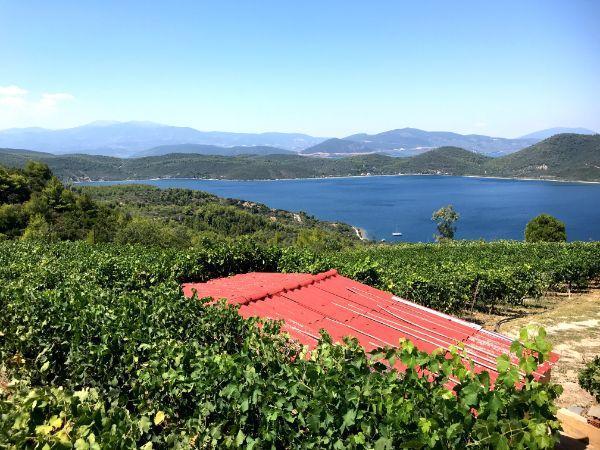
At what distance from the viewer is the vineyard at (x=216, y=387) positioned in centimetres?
332

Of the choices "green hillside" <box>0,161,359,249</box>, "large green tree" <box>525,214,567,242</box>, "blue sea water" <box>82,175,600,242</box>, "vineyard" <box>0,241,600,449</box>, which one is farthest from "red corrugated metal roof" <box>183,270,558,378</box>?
"blue sea water" <box>82,175,600,242</box>

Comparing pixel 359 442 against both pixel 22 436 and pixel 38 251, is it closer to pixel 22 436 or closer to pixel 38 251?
pixel 22 436

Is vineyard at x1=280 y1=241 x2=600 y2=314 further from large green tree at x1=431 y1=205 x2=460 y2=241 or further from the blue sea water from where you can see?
the blue sea water

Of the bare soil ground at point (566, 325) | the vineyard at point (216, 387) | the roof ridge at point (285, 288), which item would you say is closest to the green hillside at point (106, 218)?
the roof ridge at point (285, 288)

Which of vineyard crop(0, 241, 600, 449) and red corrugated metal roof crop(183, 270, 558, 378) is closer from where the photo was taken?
vineyard crop(0, 241, 600, 449)

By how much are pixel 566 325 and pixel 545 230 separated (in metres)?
41.7

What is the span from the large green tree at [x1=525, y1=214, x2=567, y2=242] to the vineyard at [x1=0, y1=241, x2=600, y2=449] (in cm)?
5430

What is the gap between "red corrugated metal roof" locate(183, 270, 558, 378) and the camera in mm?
6912

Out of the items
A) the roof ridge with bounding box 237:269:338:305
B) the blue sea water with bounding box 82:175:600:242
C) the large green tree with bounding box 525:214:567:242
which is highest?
the roof ridge with bounding box 237:269:338:305

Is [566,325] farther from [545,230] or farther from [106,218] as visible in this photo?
[106,218]

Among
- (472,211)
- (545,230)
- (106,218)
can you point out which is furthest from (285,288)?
(472,211)

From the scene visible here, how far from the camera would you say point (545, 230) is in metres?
51.6

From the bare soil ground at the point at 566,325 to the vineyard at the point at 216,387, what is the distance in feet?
21.4

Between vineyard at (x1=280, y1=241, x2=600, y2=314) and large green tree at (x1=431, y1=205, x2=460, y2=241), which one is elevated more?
vineyard at (x1=280, y1=241, x2=600, y2=314)
